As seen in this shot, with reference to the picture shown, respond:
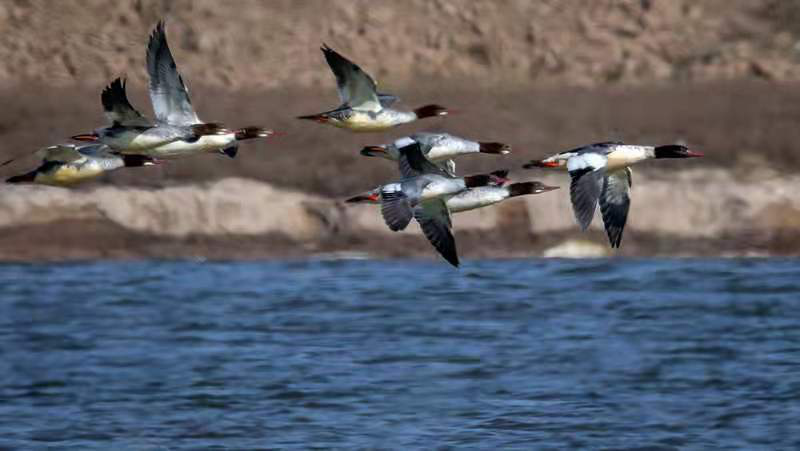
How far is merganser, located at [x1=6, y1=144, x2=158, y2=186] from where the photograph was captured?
23.0 metres

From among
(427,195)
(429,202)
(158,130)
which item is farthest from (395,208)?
(158,130)

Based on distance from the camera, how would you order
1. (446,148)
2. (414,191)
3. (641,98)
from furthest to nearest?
(641,98)
(446,148)
(414,191)

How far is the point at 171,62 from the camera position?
73.1 ft

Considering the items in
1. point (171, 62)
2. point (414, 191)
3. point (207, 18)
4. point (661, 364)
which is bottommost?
point (661, 364)

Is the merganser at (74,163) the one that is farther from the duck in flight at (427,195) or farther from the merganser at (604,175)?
the merganser at (604,175)

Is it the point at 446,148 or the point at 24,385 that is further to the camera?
the point at 24,385

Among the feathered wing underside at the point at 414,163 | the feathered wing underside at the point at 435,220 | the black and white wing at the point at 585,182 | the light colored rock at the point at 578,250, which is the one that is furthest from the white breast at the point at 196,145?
the light colored rock at the point at 578,250

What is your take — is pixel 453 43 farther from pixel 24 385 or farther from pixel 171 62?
pixel 171 62

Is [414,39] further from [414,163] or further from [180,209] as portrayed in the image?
[414,163]

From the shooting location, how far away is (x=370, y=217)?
35.9 metres

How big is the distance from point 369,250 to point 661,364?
23.0 feet

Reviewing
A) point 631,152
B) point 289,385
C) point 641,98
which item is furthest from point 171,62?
point 641,98

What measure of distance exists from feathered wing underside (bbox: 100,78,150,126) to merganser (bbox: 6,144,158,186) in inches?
38.6

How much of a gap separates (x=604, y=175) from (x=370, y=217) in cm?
1289
